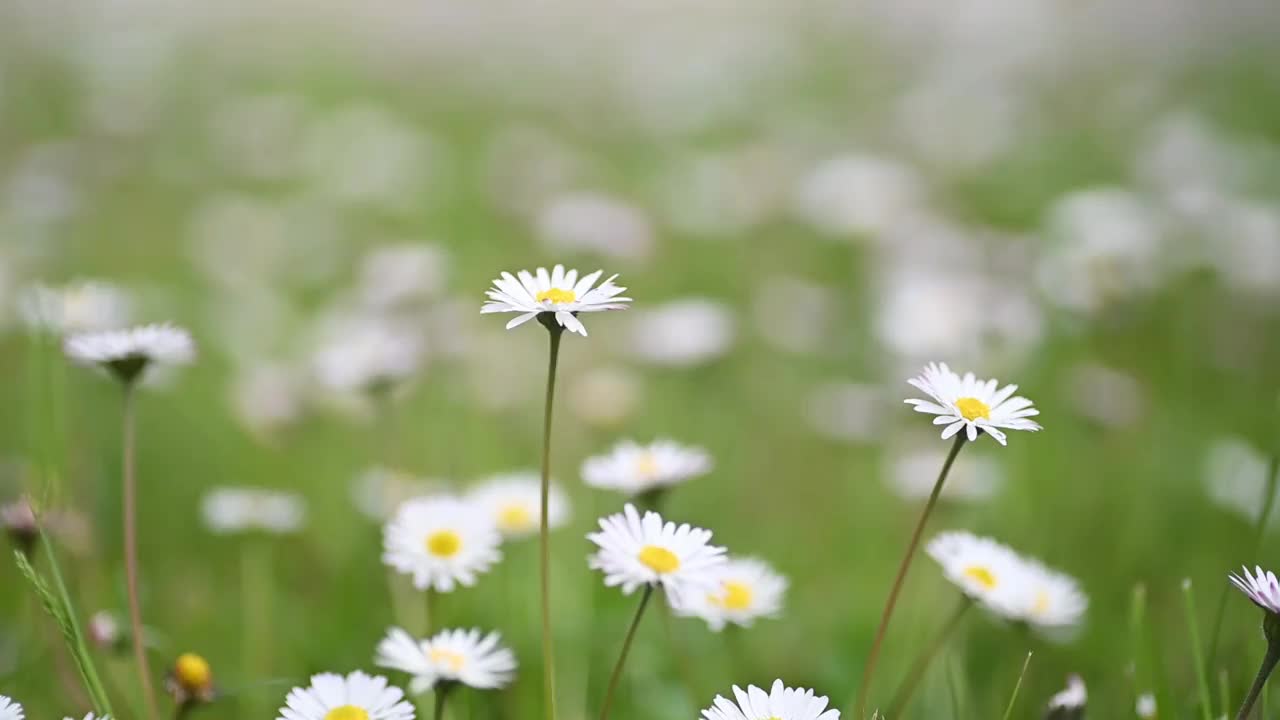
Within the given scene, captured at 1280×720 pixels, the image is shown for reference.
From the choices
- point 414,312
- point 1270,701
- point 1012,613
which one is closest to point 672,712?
point 1012,613

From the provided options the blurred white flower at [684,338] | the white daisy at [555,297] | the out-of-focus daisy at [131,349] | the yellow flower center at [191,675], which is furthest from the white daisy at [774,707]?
the blurred white flower at [684,338]

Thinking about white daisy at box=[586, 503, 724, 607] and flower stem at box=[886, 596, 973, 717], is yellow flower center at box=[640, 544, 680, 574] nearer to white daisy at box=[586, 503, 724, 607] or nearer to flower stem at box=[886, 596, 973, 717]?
white daisy at box=[586, 503, 724, 607]

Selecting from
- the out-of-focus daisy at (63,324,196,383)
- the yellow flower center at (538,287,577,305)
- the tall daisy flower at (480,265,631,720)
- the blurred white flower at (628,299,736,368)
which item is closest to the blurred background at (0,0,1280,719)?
the blurred white flower at (628,299,736,368)

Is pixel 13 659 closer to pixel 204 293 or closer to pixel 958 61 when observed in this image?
pixel 204 293

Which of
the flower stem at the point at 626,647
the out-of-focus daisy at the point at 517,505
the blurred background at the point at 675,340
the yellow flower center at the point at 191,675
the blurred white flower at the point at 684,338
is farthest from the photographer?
the blurred white flower at the point at 684,338

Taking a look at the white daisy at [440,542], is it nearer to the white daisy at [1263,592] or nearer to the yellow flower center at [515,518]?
the yellow flower center at [515,518]

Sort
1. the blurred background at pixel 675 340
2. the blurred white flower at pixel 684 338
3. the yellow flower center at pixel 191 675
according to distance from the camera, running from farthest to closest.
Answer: the blurred white flower at pixel 684 338, the blurred background at pixel 675 340, the yellow flower center at pixel 191 675
